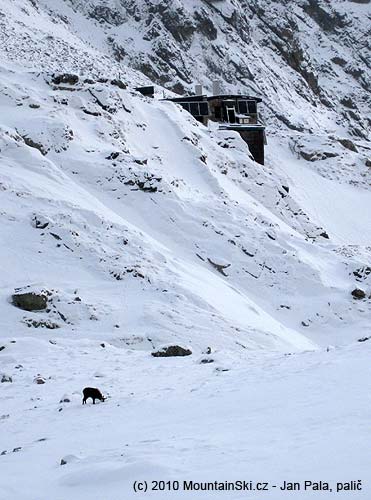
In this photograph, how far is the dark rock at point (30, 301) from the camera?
1720cm

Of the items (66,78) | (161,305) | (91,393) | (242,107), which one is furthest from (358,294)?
(242,107)

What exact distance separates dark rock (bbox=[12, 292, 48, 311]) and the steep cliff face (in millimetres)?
48887

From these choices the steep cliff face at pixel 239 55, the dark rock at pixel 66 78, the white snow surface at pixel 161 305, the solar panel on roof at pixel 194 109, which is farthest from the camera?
the steep cliff face at pixel 239 55

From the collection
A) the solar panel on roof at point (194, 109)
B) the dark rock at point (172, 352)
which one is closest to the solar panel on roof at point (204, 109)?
the solar panel on roof at point (194, 109)

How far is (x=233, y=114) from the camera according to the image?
5106cm

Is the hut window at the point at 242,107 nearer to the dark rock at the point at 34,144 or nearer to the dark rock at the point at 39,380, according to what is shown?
the dark rock at the point at 34,144

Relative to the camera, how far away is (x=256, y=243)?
2666 cm

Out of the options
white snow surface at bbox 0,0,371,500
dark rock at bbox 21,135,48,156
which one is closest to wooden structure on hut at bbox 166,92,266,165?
white snow surface at bbox 0,0,371,500

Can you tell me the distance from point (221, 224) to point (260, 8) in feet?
211

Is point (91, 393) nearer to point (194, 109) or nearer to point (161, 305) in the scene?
point (161, 305)

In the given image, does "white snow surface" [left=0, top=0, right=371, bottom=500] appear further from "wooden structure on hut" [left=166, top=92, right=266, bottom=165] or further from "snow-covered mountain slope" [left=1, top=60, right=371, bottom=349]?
"wooden structure on hut" [left=166, top=92, right=266, bottom=165]

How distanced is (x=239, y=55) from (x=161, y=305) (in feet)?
191

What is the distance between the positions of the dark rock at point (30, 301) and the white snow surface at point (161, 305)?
217mm

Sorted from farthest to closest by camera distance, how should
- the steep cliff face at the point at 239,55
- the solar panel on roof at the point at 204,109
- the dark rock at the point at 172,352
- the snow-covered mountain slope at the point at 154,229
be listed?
the steep cliff face at the point at 239,55 → the solar panel on roof at the point at 204,109 → the snow-covered mountain slope at the point at 154,229 → the dark rock at the point at 172,352
